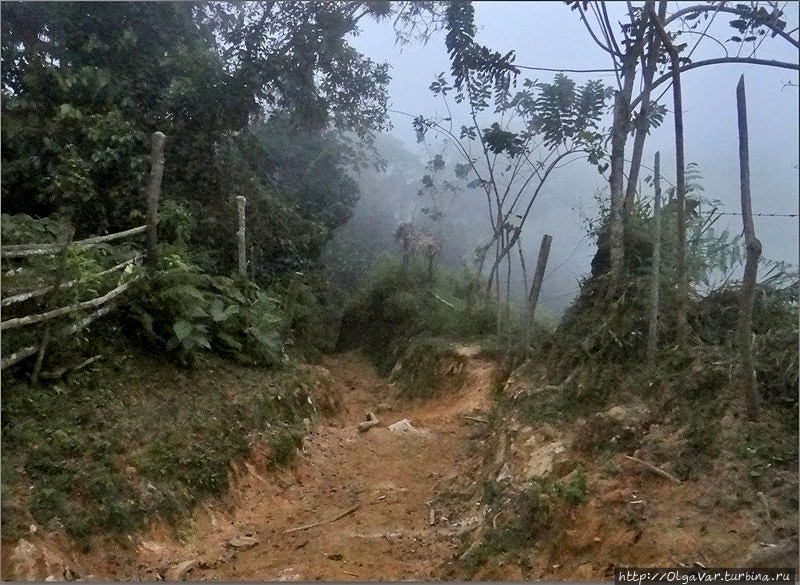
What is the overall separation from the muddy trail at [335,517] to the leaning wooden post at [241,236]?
119 centimetres

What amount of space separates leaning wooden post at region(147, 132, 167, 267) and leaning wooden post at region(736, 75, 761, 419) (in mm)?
3013

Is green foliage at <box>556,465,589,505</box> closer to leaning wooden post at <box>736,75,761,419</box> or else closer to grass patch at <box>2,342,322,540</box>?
leaning wooden post at <box>736,75,761,419</box>

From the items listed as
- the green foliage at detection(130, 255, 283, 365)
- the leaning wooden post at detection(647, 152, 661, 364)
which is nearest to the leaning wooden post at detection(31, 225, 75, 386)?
the green foliage at detection(130, 255, 283, 365)

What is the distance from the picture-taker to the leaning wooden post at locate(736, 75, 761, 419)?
7.48 feet

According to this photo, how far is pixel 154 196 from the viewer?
3.61 m

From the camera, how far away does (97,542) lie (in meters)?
2.27

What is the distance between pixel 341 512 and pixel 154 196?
2.12 m

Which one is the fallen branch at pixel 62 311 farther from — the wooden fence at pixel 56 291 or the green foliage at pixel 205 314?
the green foliage at pixel 205 314

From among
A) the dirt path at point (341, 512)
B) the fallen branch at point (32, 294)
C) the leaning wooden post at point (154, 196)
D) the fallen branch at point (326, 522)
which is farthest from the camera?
the leaning wooden post at point (154, 196)

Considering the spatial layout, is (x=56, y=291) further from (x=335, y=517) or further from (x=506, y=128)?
(x=506, y=128)

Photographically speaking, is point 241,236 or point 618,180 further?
point 241,236

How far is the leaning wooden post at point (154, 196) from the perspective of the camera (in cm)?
356

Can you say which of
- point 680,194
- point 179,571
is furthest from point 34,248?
point 680,194

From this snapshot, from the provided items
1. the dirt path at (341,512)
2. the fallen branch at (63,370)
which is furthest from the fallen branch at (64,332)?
the dirt path at (341,512)
